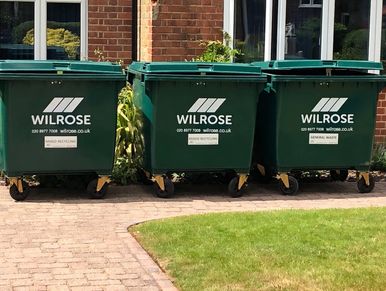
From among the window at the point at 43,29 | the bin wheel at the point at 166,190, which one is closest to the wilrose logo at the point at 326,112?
the bin wheel at the point at 166,190

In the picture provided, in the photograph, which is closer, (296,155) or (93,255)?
(93,255)

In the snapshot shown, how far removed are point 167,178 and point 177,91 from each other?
0.98m

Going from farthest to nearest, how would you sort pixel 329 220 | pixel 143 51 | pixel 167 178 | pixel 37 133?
pixel 143 51 → pixel 167 178 → pixel 37 133 → pixel 329 220

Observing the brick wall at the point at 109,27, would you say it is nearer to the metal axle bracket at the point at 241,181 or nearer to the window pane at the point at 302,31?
the window pane at the point at 302,31

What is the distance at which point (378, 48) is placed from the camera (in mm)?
10711

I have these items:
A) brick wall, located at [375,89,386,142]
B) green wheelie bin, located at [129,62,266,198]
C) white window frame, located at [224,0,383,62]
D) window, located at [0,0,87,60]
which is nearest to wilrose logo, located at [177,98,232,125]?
green wheelie bin, located at [129,62,266,198]

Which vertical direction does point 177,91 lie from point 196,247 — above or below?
above

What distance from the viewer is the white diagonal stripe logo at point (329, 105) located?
850 cm

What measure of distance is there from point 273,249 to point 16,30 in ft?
18.8

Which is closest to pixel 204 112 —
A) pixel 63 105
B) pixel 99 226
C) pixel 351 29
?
pixel 63 105

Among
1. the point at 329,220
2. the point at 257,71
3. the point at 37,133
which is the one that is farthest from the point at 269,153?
the point at 37,133

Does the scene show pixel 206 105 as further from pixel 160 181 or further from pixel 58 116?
pixel 58 116

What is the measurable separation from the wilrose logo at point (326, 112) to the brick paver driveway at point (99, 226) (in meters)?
0.87

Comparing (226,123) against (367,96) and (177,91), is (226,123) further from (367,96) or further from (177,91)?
(367,96)
